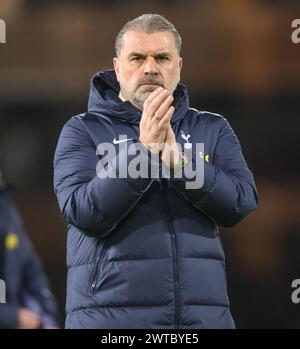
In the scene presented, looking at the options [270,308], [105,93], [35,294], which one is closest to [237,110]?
[270,308]

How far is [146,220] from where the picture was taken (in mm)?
1619

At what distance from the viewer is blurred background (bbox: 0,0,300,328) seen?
3.91 m

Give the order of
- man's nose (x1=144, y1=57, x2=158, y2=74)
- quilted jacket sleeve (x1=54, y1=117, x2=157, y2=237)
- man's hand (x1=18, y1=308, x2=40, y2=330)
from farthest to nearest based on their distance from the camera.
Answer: man's hand (x1=18, y1=308, x2=40, y2=330) → man's nose (x1=144, y1=57, x2=158, y2=74) → quilted jacket sleeve (x1=54, y1=117, x2=157, y2=237)

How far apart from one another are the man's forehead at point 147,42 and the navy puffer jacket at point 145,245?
0.18 m

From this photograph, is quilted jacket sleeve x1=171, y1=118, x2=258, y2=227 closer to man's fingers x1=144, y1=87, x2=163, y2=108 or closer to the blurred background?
man's fingers x1=144, y1=87, x2=163, y2=108

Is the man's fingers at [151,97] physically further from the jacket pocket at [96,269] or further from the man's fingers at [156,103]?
the jacket pocket at [96,269]

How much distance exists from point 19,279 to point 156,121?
102 centimetres

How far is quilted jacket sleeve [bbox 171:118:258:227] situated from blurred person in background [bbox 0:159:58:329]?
772mm

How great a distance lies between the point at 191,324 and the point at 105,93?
511mm

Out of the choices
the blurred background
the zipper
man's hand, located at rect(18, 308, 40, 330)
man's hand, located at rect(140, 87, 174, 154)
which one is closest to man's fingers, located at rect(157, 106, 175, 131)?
man's hand, located at rect(140, 87, 174, 154)

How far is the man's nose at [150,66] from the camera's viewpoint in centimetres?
169

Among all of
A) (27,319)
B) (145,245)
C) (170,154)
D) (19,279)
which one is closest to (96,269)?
(145,245)

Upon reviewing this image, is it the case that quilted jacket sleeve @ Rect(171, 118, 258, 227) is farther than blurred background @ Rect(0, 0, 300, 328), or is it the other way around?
blurred background @ Rect(0, 0, 300, 328)

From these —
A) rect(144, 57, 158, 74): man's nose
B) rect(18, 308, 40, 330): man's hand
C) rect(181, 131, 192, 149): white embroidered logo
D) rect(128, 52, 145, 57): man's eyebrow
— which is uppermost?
rect(128, 52, 145, 57): man's eyebrow
